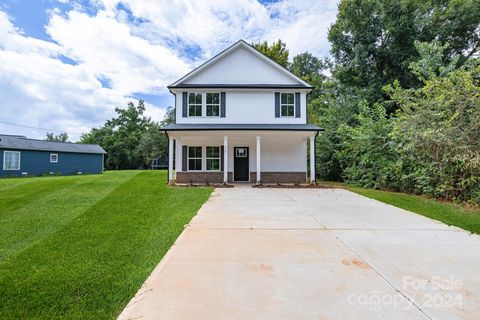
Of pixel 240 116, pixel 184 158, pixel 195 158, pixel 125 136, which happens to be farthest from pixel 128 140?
pixel 240 116

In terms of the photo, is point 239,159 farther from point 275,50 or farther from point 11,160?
point 11,160

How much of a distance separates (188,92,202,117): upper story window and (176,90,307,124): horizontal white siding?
0.49m

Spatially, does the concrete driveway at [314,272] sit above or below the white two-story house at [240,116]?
below

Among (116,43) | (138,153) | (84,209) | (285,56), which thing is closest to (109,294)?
(84,209)

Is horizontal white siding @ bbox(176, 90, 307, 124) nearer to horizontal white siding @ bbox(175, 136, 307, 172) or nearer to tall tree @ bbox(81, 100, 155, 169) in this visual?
horizontal white siding @ bbox(175, 136, 307, 172)

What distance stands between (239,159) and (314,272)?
1167cm

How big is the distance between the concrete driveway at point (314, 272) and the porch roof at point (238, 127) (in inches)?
291

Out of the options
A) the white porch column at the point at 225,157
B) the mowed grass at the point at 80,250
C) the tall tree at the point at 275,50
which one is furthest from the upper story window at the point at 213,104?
the tall tree at the point at 275,50

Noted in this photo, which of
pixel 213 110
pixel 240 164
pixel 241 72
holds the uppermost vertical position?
pixel 241 72

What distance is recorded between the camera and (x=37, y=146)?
22.1m

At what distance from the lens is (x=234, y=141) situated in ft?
47.9

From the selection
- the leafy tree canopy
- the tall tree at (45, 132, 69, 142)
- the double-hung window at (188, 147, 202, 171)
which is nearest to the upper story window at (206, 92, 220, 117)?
the double-hung window at (188, 147, 202, 171)

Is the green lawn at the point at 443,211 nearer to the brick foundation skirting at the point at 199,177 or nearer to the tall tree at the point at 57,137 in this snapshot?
the brick foundation skirting at the point at 199,177

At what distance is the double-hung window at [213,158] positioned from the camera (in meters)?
14.4
